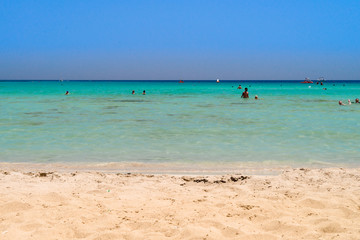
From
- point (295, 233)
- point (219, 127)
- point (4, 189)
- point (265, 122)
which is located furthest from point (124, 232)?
point (265, 122)

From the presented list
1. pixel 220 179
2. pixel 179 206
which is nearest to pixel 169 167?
pixel 220 179

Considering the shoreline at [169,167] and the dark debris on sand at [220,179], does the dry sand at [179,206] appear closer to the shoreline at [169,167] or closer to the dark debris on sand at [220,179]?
the dark debris on sand at [220,179]

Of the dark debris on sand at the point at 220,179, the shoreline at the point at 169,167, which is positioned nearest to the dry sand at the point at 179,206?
the dark debris on sand at the point at 220,179

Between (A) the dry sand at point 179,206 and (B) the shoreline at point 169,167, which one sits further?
(B) the shoreline at point 169,167

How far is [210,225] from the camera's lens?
16.2ft

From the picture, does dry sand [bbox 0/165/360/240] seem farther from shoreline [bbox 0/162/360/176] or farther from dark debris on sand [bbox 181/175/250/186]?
shoreline [bbox 0/162/360/176]

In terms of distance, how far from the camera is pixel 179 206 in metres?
5.73

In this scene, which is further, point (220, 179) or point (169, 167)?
point (169, 167)

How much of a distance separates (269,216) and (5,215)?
3683 mm

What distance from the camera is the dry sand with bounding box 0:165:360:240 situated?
15.4 ft

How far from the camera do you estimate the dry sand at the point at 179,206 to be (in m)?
4.70

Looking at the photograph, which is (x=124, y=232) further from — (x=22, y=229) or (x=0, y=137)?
(x=0, y=137)

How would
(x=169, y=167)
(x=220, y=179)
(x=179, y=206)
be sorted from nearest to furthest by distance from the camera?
(x=179, y=206) < (x=220, y=179) < (x=169, y=167)

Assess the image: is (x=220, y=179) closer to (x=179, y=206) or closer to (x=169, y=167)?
(x=169, y=167)
